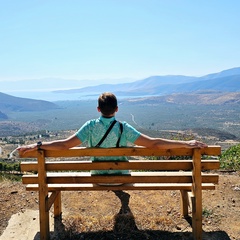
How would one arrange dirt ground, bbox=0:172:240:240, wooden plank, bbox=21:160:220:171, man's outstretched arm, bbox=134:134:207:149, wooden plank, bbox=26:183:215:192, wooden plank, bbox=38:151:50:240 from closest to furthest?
1. man's outstretched arm, bbox=134:134:207:149
2. wooden plank, bbox=21:160:220:171
3. wooden plank, bbox=38:151:50:240
4. wooden plank, bbox=26:183:215:192
5. dirt ground, bbox=0:172:240:240

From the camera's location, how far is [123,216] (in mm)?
4250

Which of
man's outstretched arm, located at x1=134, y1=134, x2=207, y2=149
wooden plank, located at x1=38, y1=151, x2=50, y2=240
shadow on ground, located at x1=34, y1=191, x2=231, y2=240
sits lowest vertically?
shadow on ground, located at x1=34, y1=191, x2=231, y2=240

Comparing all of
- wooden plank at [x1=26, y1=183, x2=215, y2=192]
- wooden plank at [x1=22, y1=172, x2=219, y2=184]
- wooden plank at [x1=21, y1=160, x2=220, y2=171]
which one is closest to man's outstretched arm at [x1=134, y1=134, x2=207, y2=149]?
wooden plank at [x1=21, y1=160, x2=220, y2=171]

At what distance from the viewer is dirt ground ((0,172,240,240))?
12.6ft

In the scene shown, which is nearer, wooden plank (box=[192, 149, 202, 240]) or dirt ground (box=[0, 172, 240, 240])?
wooden plank (box=[192, 149, 202, 240])

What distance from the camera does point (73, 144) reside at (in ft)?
11.3

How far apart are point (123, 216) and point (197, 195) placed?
1.24 m

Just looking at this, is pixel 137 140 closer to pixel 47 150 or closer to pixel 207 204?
pixel 47 150

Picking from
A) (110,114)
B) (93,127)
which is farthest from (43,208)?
(110,114)

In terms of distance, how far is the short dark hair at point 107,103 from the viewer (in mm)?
3371

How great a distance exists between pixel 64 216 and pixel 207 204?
2192 millimetres

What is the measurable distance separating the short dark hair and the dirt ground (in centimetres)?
139

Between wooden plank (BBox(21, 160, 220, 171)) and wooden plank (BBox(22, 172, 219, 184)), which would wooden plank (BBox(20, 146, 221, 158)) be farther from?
wooden plank (BBox(22, 172, 219, 184))

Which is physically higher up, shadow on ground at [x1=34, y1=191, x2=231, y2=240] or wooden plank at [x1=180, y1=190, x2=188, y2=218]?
wooden plank at [x1=180, y1=190, x2=188, y2=218]
